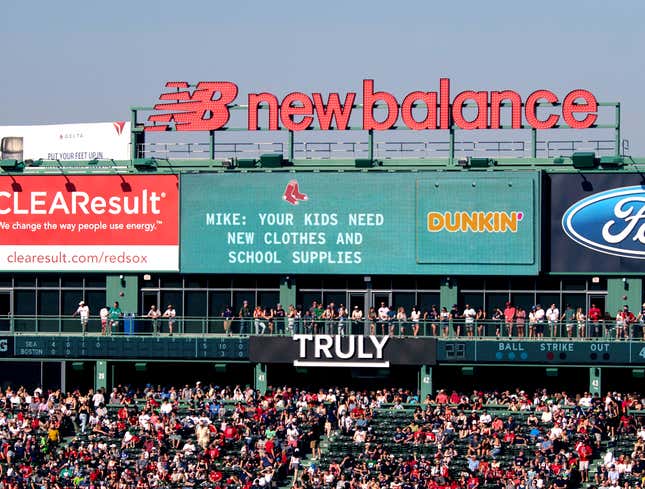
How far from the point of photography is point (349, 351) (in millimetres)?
83125

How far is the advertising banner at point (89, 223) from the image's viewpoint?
86.2m

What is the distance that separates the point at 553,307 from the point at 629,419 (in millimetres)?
6973

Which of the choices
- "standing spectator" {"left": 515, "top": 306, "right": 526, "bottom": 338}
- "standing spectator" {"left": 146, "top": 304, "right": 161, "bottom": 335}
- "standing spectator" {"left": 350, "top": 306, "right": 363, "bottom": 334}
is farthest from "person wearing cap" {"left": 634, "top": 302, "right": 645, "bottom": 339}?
"standing spectator" {"left": 146, "top": 304, "right": 161, "bottom": 335}

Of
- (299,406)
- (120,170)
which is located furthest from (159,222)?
(299,406)

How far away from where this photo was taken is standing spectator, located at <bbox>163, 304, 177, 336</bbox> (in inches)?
3337

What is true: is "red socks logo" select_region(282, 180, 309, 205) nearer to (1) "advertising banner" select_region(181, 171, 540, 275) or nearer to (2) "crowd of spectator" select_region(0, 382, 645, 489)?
(1) "advertising banner" select_region(181, 171, 540, 275)

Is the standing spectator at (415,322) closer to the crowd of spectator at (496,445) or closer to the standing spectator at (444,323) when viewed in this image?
the standing spectator at (444,323)

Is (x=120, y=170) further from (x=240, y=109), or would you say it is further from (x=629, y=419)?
(x=629, y=419)

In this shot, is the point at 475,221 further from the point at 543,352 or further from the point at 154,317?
the point at 154,317

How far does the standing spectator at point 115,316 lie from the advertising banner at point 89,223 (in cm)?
180

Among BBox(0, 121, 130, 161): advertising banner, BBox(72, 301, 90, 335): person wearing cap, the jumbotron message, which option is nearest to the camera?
the jumbotron message

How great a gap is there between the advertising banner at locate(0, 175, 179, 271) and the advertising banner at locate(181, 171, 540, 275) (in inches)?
43.7

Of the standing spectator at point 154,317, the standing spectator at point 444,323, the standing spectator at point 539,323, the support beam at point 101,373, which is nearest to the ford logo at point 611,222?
the standing spectator at point 539,323

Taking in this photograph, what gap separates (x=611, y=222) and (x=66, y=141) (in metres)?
28.1
